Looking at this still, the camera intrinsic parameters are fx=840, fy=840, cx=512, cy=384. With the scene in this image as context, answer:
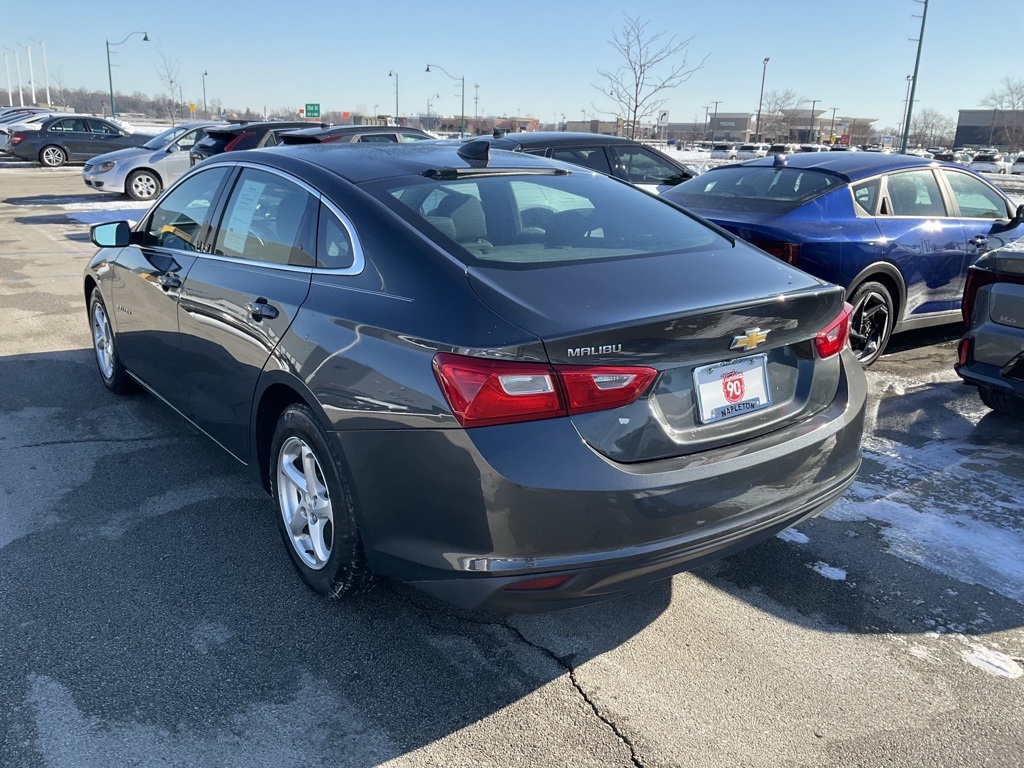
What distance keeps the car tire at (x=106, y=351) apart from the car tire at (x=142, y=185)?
1298 cm

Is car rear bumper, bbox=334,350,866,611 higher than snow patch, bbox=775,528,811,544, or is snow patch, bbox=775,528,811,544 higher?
car rear bumper, bbox=334,350,866,611

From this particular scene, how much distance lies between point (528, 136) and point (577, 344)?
25.5 ft

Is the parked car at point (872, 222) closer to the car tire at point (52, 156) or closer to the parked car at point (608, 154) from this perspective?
the parked car at point (608, 154)

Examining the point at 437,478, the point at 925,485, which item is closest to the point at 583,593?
the point at 437,478

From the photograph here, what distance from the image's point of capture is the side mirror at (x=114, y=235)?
15.0ft

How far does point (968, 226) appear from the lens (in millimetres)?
6863

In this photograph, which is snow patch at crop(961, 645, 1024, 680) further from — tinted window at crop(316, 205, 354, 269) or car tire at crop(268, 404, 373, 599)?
tinted window at crop(316, 205, 354, 269)

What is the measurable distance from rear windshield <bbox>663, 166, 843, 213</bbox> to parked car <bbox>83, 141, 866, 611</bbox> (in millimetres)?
2965

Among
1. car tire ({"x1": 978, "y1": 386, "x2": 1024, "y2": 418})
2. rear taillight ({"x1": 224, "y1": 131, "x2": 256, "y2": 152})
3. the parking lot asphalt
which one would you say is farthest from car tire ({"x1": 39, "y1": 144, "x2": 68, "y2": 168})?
car tire ({"x1": 978, "y1": 386, "x2": 1024, "y2": 418})

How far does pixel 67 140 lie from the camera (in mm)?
25609

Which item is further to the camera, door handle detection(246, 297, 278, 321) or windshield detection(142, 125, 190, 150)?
windshield detection(142, 125, 190, 150)

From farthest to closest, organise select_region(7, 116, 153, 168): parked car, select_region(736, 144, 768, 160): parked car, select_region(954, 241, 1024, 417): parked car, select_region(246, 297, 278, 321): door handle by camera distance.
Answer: select_region(736, 144, 768, 160): parked car < select_region(7, 116, 153, 168): parked car < select_region(954, 241, 1024, 417): parked car < select_region(246, 297, 278, 321): door handle

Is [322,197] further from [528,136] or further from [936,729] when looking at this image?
[528,136]

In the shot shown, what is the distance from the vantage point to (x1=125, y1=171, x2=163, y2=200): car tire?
17.3m
